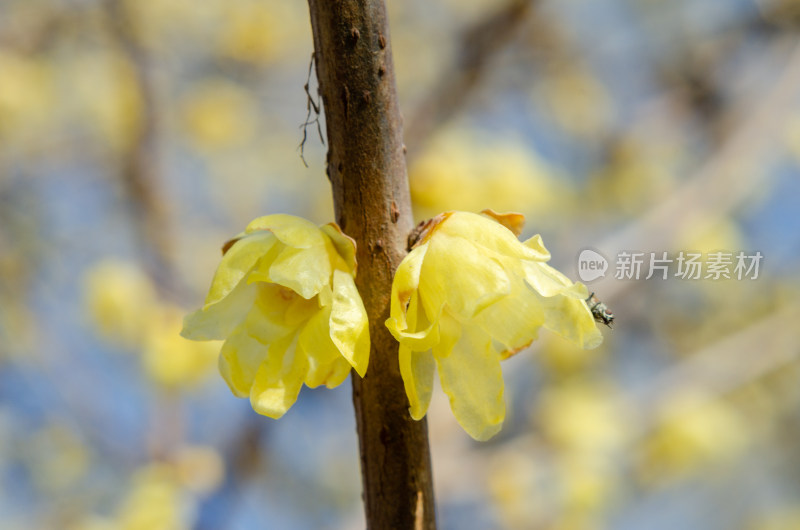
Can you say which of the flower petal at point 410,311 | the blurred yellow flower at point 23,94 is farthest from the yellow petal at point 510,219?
the blurred yellow flower at point 23,94

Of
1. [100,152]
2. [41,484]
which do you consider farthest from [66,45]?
[41,484]

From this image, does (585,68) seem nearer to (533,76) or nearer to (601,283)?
(533,76)

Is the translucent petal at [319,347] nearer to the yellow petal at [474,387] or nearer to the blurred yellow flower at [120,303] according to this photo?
the yellow petal at [474,387]

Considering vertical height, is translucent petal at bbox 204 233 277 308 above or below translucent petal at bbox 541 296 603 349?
above

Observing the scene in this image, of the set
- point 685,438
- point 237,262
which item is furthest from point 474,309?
point 685,438

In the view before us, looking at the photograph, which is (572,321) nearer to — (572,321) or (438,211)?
(572,321)

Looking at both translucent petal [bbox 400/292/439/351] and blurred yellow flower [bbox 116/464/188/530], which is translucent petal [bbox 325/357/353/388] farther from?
blurred yellow flower [bbox 116/464/188/530]

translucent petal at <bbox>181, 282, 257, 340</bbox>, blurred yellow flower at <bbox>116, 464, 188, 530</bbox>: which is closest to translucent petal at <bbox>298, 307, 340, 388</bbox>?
translucent petal at <bbox>181, 282, 257, 340</bbox>
